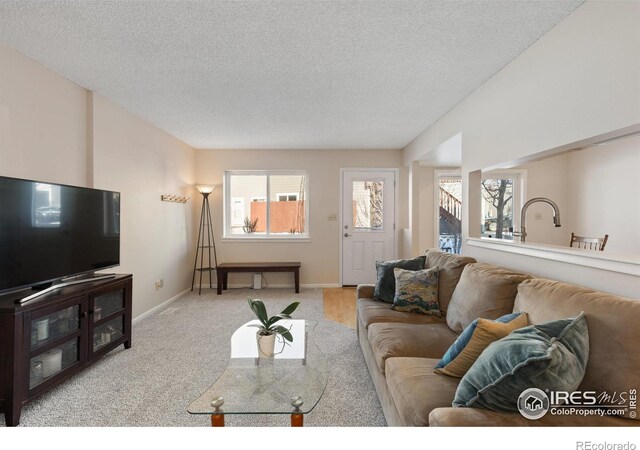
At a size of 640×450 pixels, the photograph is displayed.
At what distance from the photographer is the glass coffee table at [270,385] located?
4.88 feet

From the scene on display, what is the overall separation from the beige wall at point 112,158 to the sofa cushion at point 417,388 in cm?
293

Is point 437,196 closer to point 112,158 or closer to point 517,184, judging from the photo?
point 517,184

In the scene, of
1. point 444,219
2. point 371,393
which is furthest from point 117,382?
point 444,219

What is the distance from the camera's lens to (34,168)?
2.56m

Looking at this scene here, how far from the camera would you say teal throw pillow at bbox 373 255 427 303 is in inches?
116

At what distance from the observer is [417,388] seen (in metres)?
1.47

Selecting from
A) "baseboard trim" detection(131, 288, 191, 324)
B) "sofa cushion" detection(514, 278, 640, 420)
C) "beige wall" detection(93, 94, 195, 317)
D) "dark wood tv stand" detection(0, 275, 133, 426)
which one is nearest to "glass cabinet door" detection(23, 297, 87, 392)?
"dark wood tv stand" detection(0, 275, 133, 426)

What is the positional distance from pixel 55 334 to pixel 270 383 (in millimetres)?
1637

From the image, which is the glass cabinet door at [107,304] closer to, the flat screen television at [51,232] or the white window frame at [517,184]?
the flat screen television at [51,232]

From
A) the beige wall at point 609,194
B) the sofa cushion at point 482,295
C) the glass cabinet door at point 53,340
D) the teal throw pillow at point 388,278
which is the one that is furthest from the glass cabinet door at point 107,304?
the beige wall at point 609,194

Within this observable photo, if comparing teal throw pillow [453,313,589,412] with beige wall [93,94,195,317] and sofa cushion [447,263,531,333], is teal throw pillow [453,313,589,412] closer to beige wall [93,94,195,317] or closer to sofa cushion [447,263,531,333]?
sofa cushion [447,263,531,333]

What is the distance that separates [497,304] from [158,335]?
3148 mm

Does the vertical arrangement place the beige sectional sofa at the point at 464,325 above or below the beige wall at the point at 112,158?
below

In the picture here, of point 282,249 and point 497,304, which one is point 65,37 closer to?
point 497,304
